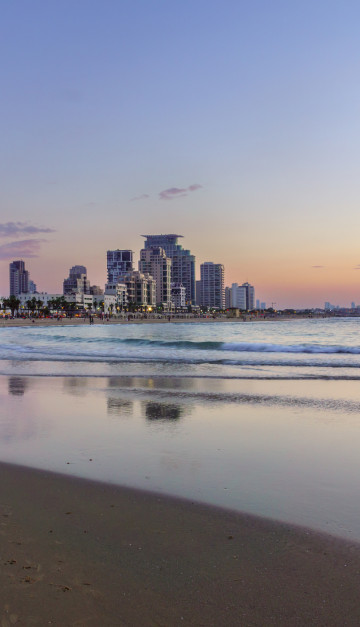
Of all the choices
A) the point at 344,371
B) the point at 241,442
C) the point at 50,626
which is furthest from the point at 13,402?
the point at 344,371

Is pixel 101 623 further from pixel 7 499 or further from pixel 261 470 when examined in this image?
pixel 261 470

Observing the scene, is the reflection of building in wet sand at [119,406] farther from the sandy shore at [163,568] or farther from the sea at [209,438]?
the sandy shore at [163,568]

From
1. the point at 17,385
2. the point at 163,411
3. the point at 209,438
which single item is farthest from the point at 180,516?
the point at 17,385

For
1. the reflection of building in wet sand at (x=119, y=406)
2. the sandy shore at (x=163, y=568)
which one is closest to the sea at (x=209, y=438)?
the reflection of building in wet sand at (x=119, y=406)

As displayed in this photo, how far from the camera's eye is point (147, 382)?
58.6 ft

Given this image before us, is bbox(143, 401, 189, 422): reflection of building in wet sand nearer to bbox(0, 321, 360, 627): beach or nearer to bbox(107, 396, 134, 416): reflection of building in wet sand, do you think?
bbox(0, 321, 360, 627): beach

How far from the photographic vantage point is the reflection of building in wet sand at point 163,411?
10805 millimetres

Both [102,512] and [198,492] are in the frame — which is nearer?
[102,512]

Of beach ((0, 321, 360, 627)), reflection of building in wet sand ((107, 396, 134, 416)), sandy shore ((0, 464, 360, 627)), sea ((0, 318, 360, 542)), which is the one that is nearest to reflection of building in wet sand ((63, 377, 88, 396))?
sea ((0, 318, 360, 542))

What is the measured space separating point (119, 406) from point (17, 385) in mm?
5919

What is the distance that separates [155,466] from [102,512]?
1.84 meters

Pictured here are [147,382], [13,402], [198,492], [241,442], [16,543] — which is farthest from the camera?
[147,382]

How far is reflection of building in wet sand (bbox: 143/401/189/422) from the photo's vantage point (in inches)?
425

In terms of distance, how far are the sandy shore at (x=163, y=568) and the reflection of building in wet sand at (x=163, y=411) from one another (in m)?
5.29
